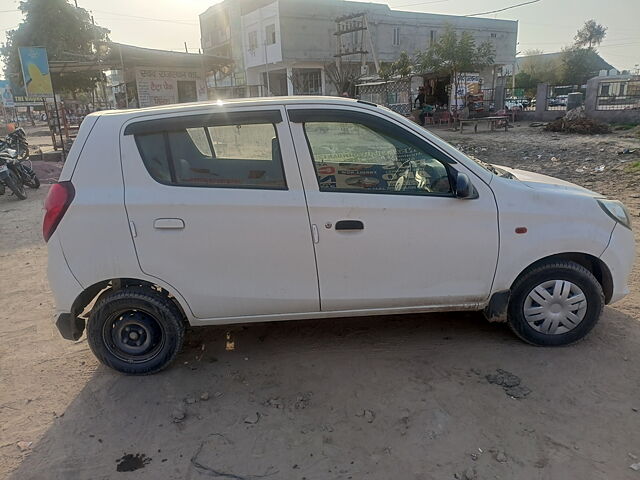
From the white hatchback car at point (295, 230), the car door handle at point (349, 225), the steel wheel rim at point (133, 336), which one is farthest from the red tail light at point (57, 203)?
the car door handle at point (349, 225)

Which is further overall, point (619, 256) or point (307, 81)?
point (307, 81)

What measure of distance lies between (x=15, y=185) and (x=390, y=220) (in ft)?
32.8

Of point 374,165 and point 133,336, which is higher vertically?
point 374,165

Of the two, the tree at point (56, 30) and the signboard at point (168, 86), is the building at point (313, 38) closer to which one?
the tree at point (56, 30)

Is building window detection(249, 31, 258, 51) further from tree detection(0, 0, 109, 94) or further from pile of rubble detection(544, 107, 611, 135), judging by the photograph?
pile of rubble detection(544, 107, 611, 135)

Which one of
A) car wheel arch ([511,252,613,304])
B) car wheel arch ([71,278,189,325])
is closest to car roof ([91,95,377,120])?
car wheel arch ([71,278,189,325])

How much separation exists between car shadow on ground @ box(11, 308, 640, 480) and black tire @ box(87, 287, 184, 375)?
13 cm

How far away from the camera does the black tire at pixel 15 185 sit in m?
9.96

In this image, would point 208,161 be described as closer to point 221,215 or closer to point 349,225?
point 221,215

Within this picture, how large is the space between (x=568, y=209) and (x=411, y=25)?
139ft

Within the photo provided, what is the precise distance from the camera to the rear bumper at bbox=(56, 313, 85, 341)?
324 cm

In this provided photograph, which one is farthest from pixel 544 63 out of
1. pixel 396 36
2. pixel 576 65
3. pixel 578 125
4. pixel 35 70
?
pixel 35 70

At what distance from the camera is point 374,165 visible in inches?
133

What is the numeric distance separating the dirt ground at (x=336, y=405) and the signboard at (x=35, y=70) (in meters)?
13.6
